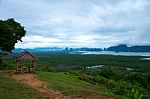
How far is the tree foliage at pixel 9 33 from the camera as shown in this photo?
4316 cm

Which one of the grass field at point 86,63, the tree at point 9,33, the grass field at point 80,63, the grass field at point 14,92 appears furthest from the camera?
the grass field at point 86,63

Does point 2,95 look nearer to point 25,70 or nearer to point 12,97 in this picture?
point 12,97

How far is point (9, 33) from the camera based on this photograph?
143ft

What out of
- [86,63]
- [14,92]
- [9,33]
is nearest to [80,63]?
[86,63]

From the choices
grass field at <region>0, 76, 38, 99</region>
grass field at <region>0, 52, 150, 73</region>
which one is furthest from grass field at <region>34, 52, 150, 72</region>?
grass field at <region>0, 76, 38, 99</region>

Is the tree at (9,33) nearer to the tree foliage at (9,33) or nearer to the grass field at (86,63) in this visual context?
the tree foliage at (9,33)

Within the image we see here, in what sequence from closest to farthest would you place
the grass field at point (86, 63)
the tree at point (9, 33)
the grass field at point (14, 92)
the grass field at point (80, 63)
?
the grass field at point (14, 92)
the tree at point (9, 33)
the grass field at point (80, 63)
the grass field at point (86, 63)

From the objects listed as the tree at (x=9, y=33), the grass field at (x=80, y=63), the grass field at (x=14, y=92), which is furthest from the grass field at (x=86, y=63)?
the grass field at (x=14, y=92)

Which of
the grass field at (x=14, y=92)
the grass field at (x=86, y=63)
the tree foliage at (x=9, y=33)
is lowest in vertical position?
the grass field at (x=86, y=63)

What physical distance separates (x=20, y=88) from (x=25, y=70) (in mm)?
12696

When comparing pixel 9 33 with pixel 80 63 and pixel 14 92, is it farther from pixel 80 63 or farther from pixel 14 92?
pixel 80 63

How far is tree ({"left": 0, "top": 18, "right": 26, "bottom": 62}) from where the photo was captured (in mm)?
43156

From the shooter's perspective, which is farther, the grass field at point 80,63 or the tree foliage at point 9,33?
the grass field at point 80,63

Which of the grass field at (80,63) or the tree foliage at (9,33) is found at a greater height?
the tree foliage at (9,33)
